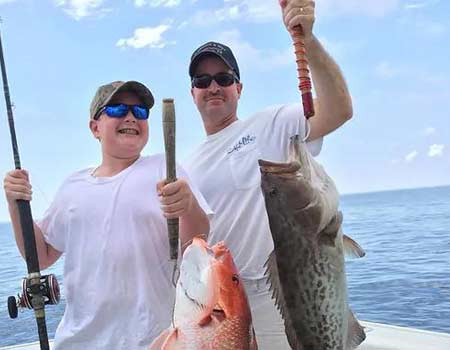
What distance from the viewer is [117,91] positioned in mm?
2918

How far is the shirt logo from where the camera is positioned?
3213mm

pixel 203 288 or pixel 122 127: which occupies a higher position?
pixel 122 127

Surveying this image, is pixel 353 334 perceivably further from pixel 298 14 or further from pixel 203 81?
pixel 203 81

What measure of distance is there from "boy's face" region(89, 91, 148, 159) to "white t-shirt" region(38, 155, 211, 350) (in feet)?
0.36

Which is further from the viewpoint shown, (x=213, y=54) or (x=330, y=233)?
(x=213, y=54)

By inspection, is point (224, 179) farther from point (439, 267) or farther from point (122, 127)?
point (439, 267)

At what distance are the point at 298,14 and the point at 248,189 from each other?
3.58 ft

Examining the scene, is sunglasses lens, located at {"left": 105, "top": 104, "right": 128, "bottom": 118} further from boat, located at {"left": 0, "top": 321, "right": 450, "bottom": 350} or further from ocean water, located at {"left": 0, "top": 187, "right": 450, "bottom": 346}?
ocean water, located at {"left": 0, "top": 187, "right": 450, "bottom": 346}

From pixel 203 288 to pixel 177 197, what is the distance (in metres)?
0.42

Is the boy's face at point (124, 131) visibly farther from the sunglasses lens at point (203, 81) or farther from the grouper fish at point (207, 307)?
the grouper fish at point (207, 307)

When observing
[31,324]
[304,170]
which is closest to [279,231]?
[304,170]

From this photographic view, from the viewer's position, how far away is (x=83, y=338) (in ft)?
9.01

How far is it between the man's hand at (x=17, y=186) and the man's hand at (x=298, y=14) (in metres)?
1.67

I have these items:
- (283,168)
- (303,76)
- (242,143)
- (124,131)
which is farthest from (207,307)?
(242,143)
